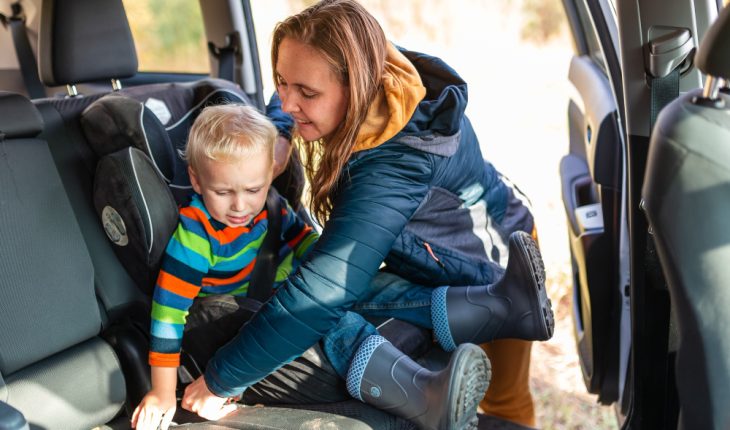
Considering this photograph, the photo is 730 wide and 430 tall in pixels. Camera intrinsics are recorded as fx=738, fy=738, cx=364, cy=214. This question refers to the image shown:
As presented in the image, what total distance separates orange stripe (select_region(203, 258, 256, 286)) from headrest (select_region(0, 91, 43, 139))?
0.57 m

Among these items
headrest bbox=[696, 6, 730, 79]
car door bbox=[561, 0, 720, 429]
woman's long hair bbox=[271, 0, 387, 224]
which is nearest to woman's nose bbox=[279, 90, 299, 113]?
woman's long hair bbox=[271, 0, 387, 224]

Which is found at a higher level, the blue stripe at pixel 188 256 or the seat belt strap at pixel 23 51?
the seat belt strap at pixel 23 51

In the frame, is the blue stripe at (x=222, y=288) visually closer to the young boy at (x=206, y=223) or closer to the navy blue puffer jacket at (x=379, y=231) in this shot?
the young boy at (x=206, y=223)

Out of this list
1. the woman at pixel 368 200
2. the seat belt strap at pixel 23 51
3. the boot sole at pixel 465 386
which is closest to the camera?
the boot sole at pixel 465 386

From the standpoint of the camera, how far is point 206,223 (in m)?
1.88

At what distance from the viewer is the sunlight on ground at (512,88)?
382 centimetres

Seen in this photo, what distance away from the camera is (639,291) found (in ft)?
6.07

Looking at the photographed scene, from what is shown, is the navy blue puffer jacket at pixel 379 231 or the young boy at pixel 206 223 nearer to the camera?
the navy blue puffer jacket at pixel 379 231

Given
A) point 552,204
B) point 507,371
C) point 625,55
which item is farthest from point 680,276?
point 552,204

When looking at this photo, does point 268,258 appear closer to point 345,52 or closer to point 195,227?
point 195,227

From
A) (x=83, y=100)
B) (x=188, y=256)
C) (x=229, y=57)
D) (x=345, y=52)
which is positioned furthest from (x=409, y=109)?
(x=229, y=57)

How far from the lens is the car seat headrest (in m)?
1.93

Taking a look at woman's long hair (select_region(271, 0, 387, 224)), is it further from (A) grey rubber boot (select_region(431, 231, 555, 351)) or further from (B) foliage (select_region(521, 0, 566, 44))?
(B) foliage (select_region(521, 0, 566, 44))

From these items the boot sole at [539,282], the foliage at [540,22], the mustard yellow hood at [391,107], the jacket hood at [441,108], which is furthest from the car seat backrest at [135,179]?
the foliage at [540,22]
